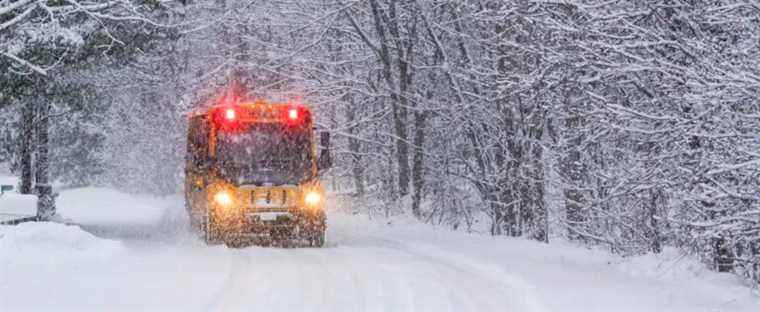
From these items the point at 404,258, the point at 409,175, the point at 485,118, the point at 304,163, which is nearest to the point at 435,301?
the point at 404,258

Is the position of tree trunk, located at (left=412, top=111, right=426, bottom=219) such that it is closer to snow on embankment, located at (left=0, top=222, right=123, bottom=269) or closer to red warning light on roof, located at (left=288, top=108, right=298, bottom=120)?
red warning light on roof, located at (left=288, top=108, right=298, bottom=120)

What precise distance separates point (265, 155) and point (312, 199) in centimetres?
123

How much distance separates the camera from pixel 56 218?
29625 millimetres

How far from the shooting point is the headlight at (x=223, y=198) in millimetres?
17641

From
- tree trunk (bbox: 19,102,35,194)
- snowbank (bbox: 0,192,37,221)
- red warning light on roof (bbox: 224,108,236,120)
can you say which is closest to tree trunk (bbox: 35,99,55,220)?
tree trunk (bbox: 19,102,35,194)

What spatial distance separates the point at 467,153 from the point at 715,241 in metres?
12.8

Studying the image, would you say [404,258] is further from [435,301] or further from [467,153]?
[467,153]

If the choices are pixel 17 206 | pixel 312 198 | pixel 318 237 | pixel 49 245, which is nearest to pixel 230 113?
pixel 312 198

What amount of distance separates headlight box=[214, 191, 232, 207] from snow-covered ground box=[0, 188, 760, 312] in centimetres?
86

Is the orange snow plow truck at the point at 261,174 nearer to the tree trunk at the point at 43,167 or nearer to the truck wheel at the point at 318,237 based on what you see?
the truck wheel at the point at 318,237

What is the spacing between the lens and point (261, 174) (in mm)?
18000

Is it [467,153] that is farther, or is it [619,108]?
[467,153]

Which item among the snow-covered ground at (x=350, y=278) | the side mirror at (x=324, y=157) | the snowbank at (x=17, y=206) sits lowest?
the snow-covered ground at (x=350, y=278)

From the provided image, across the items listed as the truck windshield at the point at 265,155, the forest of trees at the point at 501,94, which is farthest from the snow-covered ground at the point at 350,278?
the truck windshield at the point at 265,155
